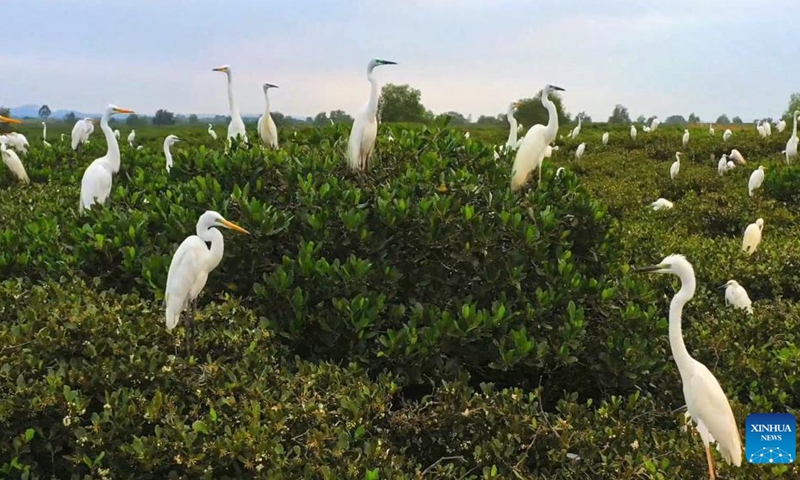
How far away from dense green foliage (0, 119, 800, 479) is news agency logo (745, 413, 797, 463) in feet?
0.40

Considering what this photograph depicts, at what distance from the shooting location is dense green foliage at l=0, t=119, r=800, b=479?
2691mm

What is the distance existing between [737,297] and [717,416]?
8.86ft

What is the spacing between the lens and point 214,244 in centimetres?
344

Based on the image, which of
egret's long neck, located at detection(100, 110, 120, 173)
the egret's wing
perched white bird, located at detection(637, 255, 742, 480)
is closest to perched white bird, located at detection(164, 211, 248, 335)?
perched white bird, located at detection(637, 255, 742, 480)

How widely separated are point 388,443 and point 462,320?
88 cm

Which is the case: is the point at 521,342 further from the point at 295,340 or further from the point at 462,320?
the point at 295,340

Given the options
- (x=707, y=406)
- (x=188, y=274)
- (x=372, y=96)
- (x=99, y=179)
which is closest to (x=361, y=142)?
(x=372, y=96)

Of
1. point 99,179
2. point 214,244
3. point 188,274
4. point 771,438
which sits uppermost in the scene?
point 99,179

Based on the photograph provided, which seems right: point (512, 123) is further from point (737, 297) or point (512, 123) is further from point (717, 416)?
point (717, 416)

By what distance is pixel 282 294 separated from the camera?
3.75 metres

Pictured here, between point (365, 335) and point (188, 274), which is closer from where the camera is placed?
point (188, 274)

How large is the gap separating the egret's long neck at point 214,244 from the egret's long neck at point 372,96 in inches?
91.8

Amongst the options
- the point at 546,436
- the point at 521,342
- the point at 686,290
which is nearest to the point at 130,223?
the point at 521,342

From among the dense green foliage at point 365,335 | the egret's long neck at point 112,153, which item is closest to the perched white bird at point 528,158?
the dense green foliage at point 365,335
